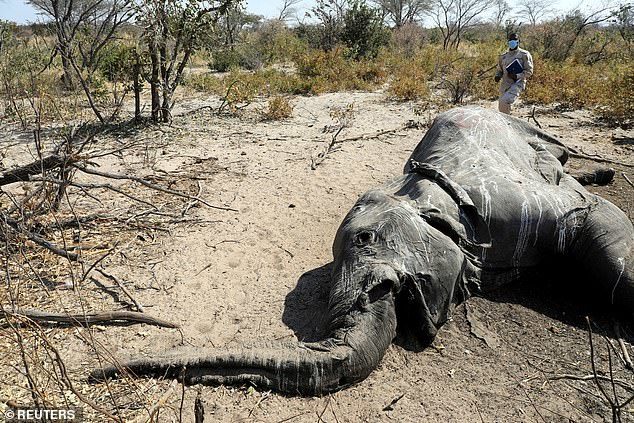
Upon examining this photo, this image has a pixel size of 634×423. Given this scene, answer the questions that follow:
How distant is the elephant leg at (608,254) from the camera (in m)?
3.24

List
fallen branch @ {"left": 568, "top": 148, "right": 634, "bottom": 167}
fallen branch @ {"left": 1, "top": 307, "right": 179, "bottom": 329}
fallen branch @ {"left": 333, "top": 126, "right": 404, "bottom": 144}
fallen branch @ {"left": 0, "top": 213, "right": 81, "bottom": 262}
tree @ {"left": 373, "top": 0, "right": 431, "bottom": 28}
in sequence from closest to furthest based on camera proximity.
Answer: fallen branch @ {"left": 1, "top": 307, "right": 179, "bottom": 329} → fallen branch @ {"left": 0, "top": 213, "right": 81, "bottom": 262} → fallen branch @ {"left": 568, "top": 148, "right": 634, "bottom": 167} → fallen branch @ {"left": 333, "top": 126, "right": 404, "bottom": 144} → tree @ {"left": 373, "top": 0, "right": 431, "bottom": 28}

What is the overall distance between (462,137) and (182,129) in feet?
17.4

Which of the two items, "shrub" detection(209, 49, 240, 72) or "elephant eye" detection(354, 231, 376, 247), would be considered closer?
"elephant eye" detection(354, 231, 376, 247)

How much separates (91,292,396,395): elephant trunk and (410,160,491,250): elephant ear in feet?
2.81

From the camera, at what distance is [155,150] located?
692cm

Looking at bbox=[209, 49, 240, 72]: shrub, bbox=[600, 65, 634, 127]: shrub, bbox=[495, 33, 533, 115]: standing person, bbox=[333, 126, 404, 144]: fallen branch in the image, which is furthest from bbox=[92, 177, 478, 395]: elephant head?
bbox=[209, 49, 240, 72]: shrub

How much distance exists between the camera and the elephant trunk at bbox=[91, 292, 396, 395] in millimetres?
2523

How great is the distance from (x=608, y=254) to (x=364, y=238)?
5.36ft

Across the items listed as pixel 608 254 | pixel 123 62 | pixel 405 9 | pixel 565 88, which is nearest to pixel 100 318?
pixel 608 254

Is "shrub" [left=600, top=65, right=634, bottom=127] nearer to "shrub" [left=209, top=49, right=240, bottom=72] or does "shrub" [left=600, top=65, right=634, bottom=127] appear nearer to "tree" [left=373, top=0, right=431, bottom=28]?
"shrub" [left=209, top=49, right=240, bottom=72]

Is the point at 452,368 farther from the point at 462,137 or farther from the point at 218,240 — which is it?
the point at 218,240

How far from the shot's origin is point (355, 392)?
8.81 feet

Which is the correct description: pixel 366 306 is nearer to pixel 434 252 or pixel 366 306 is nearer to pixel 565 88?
pixel 434 252

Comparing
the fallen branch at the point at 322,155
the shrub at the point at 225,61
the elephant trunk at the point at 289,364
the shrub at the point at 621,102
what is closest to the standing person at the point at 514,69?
the shrub at the point at 621,102
